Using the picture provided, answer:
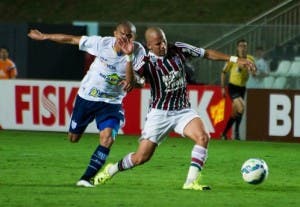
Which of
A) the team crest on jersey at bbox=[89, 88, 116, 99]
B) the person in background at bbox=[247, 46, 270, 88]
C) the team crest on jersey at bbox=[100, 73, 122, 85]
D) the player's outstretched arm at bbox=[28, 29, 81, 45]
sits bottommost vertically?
the person in background at bbox=[247, 46, 270, 88]

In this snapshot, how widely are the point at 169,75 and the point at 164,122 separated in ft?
1.81

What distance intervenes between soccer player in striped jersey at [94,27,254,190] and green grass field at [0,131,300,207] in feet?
1.32

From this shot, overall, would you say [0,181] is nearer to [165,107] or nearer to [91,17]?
[165,107]

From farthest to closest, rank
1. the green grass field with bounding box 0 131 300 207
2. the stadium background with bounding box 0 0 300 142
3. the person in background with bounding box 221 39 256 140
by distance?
the stadium background with bounding box 0 0 300 142, the person in background with bounding box 221 39 256 140, the green grass field with bounding box 0 131 300 207

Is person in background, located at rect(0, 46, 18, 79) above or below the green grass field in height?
above

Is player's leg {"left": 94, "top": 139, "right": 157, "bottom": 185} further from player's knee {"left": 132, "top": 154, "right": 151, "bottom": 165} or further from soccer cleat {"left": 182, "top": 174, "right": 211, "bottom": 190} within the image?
soccer cleat {"left": 182, "top": 174, "right": 211, "bottom": 190}

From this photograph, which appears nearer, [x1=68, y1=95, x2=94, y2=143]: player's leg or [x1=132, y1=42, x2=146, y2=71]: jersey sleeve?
[x1=132, y1=42, x2=146, y2=71]: jersey sleeve

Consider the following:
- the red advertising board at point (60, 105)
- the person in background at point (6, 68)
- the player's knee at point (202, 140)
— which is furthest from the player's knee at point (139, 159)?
the person in background at point (6, 68)

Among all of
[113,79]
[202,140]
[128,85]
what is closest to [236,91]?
[113,79]

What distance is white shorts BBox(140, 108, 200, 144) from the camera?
12.7 meters

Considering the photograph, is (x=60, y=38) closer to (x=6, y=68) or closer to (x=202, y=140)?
(x=202, y=140)

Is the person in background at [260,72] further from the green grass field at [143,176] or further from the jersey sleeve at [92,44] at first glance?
the jersey sleeve at [92,44]

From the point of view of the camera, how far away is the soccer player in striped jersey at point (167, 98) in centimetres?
1260

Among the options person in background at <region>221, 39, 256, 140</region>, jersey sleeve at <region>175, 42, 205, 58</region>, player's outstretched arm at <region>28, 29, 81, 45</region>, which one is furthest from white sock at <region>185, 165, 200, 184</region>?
person in background at <region>221, 39, 256, 140</region>
